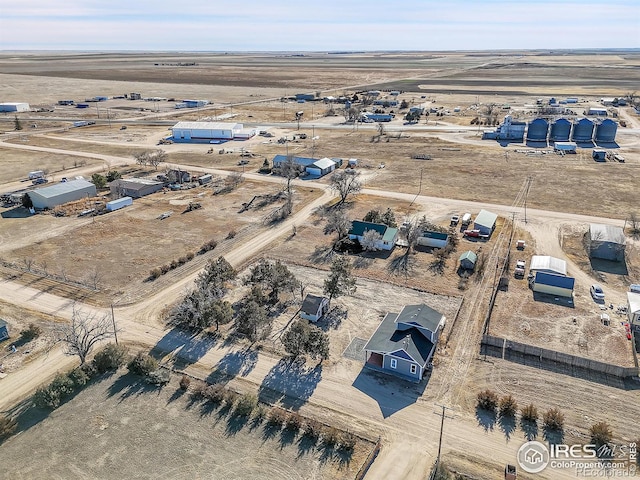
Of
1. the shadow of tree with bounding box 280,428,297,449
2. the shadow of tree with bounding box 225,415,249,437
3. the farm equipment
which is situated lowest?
the shadow of tree with bounding box 280,428,297,449

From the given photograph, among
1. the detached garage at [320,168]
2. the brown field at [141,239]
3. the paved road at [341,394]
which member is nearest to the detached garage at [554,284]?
the paved road at [341,394]

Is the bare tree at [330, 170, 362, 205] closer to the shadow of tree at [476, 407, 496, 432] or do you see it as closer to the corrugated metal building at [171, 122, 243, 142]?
the shadow of tree at [476, 407, 496, 432]

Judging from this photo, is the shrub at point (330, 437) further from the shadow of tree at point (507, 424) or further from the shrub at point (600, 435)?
the shrub at point (600, 435)

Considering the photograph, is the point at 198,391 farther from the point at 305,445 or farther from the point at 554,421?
the point at 554,421

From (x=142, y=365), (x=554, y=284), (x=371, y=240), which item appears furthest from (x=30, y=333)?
(x=554, y=284)

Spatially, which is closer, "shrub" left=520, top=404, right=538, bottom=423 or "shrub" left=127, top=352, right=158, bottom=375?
"shrub" left=520, top=404, right=538, bottom=423

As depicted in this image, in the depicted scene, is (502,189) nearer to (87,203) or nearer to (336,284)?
(336,284)

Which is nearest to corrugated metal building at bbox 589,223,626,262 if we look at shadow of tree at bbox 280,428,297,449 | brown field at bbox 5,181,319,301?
brown field at bbox 5,181,319,301
